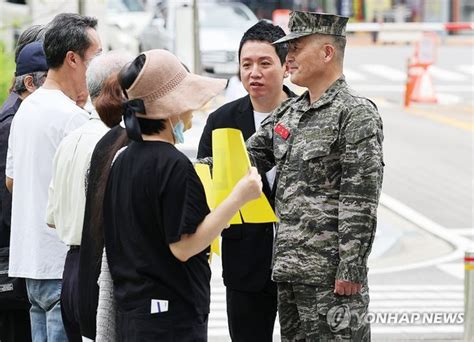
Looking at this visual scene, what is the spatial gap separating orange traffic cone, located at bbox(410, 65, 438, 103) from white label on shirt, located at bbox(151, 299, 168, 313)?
69.3 ft

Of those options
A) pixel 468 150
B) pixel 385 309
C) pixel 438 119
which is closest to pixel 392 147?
pixel 468 150

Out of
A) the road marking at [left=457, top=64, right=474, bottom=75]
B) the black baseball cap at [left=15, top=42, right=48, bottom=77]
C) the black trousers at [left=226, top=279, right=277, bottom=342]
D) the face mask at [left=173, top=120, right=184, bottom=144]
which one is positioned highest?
the black baseball cap at [left=15, top=42, right=48, bottom=77]

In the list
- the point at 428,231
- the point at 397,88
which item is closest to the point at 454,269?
the point at 428,231

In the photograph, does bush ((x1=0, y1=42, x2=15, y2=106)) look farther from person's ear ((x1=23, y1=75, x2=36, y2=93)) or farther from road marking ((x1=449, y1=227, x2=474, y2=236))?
person's ear ((x1=23, y1=75, x2=36, y2=93))

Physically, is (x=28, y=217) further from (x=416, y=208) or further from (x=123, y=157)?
(x=416, y=208)

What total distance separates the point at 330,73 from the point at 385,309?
4.85 meters

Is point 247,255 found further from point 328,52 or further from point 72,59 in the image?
point 72,59

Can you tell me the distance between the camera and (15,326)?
6480 mm

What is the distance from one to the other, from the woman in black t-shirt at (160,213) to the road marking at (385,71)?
84.9 ft

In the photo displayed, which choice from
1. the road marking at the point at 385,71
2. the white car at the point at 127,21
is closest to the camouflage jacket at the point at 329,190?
the white car at the point at 127,21

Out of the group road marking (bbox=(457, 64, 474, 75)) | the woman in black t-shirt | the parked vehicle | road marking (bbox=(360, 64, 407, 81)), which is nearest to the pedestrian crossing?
the woman in black t-shirt

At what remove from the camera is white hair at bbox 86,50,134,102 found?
5.19 m

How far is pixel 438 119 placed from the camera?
22.5 meters

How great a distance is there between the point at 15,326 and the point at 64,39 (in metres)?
1.66
